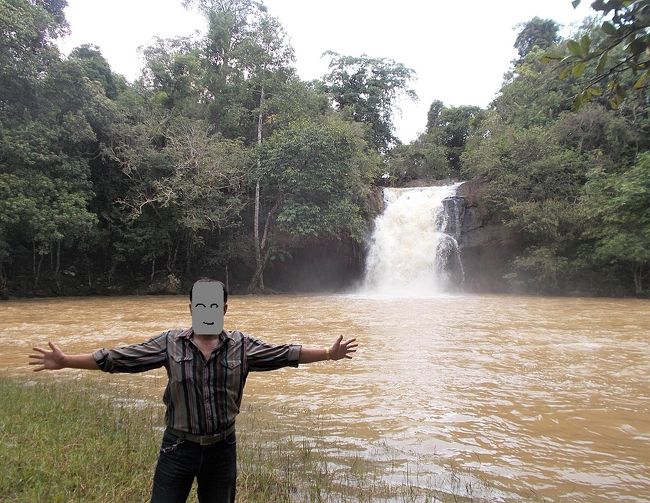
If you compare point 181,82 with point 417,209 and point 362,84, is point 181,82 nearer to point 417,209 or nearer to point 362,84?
point 417,209

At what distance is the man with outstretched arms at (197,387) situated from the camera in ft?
7.04

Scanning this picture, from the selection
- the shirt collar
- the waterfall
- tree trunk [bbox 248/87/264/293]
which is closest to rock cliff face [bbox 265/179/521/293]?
the waterfall

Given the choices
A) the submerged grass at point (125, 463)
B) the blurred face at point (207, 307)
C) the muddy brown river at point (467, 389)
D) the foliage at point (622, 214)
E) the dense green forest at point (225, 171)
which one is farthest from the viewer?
the foliage at point (622, 214)

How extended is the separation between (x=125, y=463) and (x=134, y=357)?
149 centimetres

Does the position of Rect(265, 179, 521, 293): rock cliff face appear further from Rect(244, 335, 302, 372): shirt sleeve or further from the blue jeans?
the blue jeans

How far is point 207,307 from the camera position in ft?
6.93

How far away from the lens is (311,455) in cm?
409

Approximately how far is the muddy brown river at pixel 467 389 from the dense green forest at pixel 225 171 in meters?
7.38

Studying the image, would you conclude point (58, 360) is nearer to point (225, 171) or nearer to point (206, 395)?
point (206, 395)

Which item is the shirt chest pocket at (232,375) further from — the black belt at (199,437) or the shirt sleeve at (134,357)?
the shirt sleeve at (134,357)

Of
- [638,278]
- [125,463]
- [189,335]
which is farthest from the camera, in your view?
[638,278]

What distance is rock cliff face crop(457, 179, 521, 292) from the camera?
24.9 meters

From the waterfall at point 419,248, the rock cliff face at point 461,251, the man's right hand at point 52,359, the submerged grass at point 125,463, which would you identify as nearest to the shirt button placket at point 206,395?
the man's right hand at point 52,359


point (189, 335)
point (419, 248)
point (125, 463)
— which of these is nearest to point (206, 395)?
point (189, 335)
